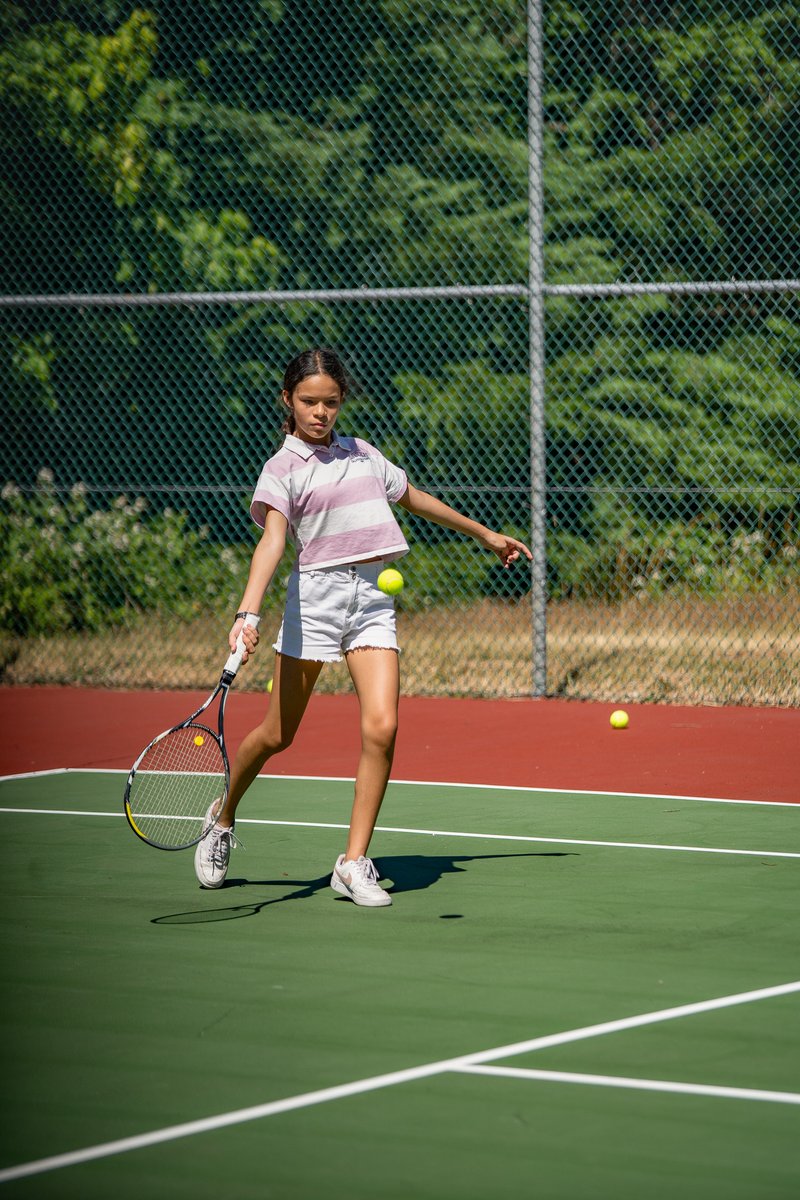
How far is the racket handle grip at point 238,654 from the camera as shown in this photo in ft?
18.5

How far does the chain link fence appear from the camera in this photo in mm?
12961

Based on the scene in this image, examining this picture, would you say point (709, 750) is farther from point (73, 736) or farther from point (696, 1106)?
point (696, 1106)

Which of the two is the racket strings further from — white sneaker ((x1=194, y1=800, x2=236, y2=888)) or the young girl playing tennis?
the young girl playing tennis

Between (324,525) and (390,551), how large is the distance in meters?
0.23

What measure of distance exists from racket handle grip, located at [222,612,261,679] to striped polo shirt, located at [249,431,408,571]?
449 mm

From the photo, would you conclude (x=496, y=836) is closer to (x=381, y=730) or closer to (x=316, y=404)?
(x=381, y=730)

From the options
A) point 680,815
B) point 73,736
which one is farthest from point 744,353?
point 680,815

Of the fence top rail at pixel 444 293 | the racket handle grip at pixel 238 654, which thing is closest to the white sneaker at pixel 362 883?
the racket handle grip at pixel 238 654

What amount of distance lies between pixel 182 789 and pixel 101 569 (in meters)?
6.71

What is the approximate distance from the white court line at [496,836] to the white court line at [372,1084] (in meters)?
1.92

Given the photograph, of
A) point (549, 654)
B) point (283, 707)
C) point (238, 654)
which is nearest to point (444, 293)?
point (549, 654)

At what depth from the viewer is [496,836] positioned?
7.37m

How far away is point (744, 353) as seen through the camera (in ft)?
47.0

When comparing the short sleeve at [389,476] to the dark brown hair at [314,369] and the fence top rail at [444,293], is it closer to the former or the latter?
the dark brown hair at [314,369]
